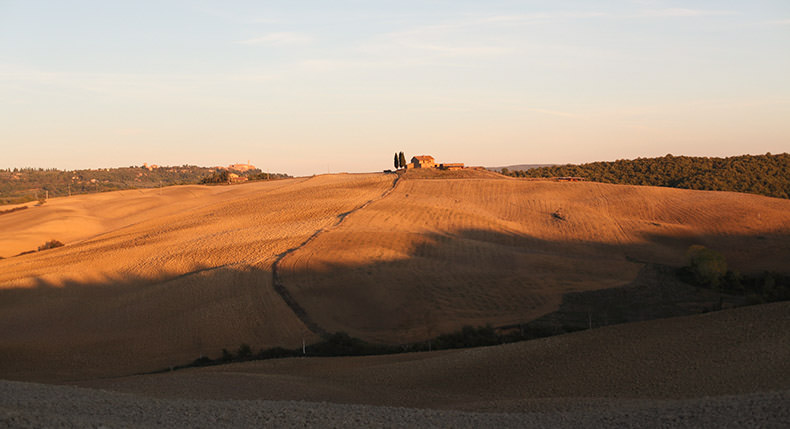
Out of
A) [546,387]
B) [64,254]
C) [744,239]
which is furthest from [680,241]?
[64,254]

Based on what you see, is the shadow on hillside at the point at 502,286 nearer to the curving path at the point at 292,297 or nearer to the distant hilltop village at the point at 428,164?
the curving path at the point at 292,297

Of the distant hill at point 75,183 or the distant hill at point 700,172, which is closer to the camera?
the distant hill at point 700,172

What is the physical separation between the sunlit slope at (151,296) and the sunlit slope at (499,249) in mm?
2687

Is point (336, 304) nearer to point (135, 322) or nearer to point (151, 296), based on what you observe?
point (135, 322)

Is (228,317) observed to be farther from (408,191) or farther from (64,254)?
(408,191)

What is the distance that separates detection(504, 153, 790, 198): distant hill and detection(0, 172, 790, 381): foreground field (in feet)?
74.3

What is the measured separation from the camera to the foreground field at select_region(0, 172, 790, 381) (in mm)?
28344

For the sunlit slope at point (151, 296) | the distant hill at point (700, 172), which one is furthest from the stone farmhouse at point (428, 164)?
the sunlit slope at point (151, 296)

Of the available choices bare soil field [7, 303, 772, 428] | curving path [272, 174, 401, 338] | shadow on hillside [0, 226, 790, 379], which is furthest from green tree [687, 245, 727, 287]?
curving path [272, 174, 401, 338]

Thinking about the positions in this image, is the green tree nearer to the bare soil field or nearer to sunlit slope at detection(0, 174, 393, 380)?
the bare soil field

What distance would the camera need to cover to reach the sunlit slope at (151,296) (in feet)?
84.4

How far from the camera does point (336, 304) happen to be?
3209 cm

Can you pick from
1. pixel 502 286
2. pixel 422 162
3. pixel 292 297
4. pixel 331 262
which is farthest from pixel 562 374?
pixel 422 162

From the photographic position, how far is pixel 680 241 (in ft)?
154
